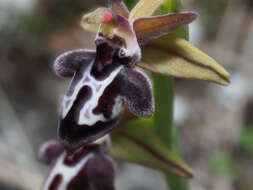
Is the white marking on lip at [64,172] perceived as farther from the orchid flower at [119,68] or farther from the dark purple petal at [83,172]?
the orchid flower at [119,68]

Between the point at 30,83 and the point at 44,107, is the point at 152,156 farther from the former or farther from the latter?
the point at 30,83

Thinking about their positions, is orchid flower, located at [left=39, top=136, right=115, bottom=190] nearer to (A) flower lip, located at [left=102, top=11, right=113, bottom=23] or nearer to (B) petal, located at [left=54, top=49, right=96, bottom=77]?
(B) petal, located at [left=54, top=49, right=96, bottom=77]

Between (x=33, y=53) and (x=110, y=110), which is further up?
(x=110, y=110)

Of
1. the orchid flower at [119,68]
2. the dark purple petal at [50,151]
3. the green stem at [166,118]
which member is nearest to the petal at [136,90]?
the orchid flower at [119,68]

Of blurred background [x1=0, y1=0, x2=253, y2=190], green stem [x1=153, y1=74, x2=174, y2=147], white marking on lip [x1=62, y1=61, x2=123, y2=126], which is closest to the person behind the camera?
white marking on lip [x1=62, y1=61, x2=123, y2=126]

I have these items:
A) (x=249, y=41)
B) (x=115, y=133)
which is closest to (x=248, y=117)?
(x=249, y=41)

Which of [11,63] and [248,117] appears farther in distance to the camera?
[11,63]

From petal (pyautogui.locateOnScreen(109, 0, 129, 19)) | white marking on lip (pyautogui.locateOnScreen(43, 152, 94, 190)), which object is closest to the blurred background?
white marking on lip (pyautogui.locateOnScreen(43, 152, 94, 190))
